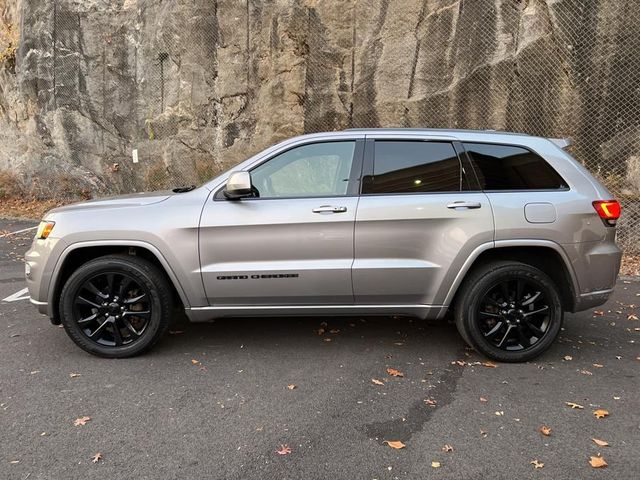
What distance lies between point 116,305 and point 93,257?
48cm

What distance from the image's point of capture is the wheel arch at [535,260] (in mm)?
3971

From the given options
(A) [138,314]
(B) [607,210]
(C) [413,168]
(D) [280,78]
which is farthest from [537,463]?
(D) [280,78]

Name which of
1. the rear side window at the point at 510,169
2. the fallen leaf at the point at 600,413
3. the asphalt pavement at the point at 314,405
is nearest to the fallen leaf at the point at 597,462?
the asphalt pavement at the point at 314,405

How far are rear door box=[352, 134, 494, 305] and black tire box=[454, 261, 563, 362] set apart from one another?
0.77 feet

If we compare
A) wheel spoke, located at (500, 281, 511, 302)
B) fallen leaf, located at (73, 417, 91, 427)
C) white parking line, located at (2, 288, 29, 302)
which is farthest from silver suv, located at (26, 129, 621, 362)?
white parking line, located at (2, 288, 29, 302)

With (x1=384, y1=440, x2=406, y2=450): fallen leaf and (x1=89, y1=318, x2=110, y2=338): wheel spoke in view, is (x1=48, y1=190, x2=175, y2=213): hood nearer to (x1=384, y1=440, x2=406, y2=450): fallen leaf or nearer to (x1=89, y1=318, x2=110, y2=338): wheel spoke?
(x1=89, y1=318, x2=110, y2=338): wheel spoke

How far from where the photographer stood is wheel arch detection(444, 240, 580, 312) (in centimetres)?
397

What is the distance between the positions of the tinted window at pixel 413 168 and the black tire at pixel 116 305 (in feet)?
6.11

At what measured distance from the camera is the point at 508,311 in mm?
4086

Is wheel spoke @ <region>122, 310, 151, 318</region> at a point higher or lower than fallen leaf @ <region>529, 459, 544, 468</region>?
higher

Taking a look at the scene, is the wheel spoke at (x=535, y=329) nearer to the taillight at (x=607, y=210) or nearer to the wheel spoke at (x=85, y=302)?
the taillight at (x=607, y=210)

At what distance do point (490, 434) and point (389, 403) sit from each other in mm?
677

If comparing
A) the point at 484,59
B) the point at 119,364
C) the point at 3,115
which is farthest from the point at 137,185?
the point at 119,364

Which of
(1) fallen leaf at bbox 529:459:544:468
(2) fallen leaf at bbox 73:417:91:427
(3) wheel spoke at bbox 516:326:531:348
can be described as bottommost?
(1) fallen leaf at bbox 529:459:544:468
